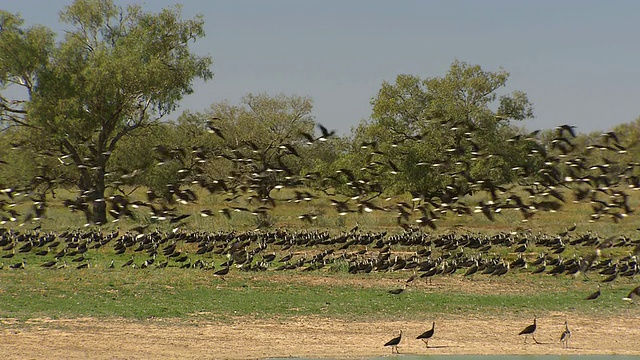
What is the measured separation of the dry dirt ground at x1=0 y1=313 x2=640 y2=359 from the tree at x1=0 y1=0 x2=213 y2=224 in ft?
72.7

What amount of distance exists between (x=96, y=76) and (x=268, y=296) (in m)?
23.1

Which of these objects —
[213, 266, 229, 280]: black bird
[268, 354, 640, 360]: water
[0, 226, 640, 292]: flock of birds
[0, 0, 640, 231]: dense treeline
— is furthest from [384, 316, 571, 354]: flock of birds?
[0, 0, 640, 231]: dense treeline

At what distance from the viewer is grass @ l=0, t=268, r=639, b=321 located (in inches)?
834

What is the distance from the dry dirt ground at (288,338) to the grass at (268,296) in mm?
855

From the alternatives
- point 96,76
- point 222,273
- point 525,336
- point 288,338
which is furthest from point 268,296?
point 96,76

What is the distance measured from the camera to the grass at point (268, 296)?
21172 mm

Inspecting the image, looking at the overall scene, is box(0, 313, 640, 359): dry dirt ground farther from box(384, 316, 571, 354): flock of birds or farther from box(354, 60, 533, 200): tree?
box(354, 60, 533, 200): tree

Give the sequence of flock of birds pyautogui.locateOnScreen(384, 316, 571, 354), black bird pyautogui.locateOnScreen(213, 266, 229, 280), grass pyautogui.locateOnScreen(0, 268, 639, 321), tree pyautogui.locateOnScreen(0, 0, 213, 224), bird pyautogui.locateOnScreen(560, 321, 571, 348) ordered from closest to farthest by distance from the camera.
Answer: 1. flock of birds pyautogui.locateOnScreen(384, 316, 571, 354)
2. bird pyautogui.locateOnScreen(560, 321, 571, 348)
3. grass pyautogui.locateOnScreen(0, 268, 639, 321)
4. black bird pyautogui.locateOnScreen(213, 266, 229, 280)
5. tree pyautogui.locateOnScreen(0, 0, 213, 224)

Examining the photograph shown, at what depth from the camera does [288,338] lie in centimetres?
1886

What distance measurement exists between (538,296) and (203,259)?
12343 millimetres

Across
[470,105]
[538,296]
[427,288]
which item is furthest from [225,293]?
[470,105]

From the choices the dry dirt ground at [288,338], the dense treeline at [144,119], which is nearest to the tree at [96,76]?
the dense treeline at [144,119]

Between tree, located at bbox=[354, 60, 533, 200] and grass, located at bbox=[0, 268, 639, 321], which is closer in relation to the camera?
grass, located at bbox=[0, 268, 639, 321]

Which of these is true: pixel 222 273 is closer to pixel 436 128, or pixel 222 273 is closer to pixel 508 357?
pixel 508 357
